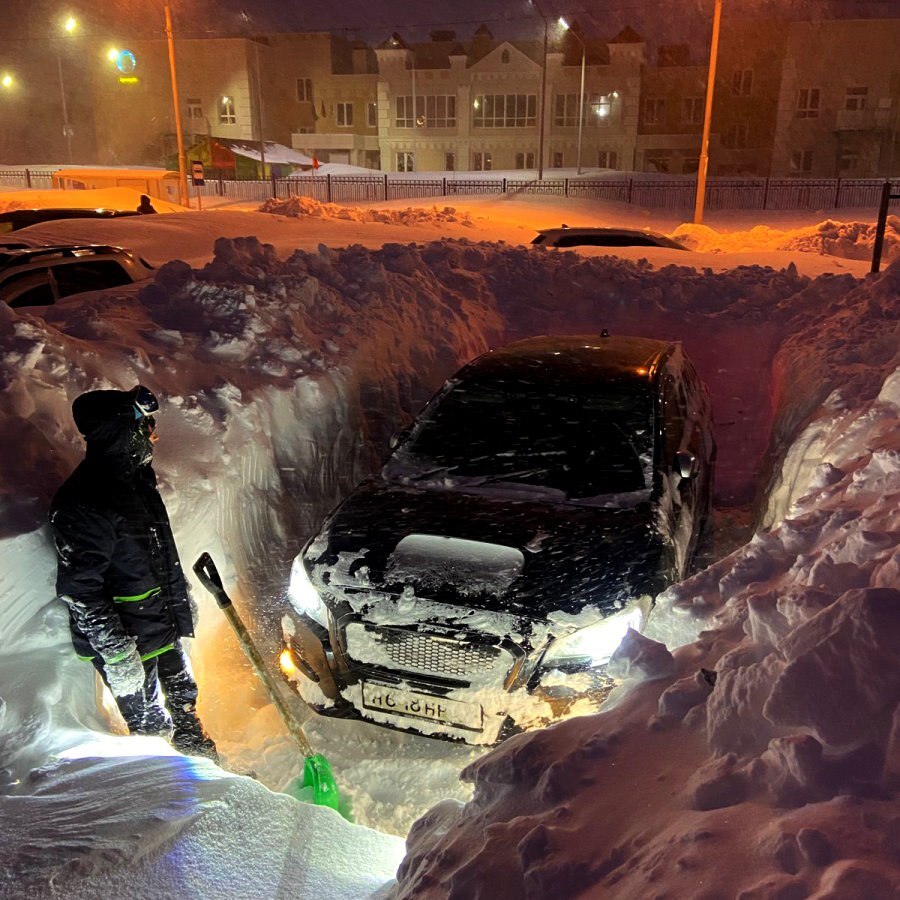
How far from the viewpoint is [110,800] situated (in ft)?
8.99

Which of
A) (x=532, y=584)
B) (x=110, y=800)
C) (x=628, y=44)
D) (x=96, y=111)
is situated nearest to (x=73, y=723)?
(x=110, y=800)

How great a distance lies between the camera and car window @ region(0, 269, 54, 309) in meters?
8.99

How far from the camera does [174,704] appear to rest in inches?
154

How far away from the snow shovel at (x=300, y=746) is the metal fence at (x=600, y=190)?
30236 mm

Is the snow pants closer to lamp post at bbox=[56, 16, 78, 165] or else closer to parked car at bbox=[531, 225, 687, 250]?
parked car at bbox=[531, 225, 687, 250]

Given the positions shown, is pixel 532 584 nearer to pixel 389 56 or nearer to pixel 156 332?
pixel 156 332

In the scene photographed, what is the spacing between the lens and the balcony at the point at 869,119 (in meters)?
42.1

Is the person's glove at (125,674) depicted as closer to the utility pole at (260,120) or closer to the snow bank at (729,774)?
the snow bank at (729,774)

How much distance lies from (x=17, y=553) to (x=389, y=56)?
52292 mm

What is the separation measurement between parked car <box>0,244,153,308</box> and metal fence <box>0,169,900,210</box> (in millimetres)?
23916

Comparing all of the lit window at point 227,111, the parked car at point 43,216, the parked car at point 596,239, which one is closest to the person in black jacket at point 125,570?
the parked car at point 596,239

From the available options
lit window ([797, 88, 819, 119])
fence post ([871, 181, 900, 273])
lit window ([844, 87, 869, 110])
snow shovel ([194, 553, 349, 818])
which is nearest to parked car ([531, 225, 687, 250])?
fence post ([871, 181, 900, 273])

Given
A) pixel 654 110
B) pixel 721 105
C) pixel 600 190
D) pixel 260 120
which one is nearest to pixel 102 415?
pixel 600 190

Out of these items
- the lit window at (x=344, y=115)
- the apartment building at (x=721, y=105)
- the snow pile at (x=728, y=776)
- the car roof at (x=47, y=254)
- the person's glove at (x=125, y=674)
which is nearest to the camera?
the snow pile at (x=728, y=776)
